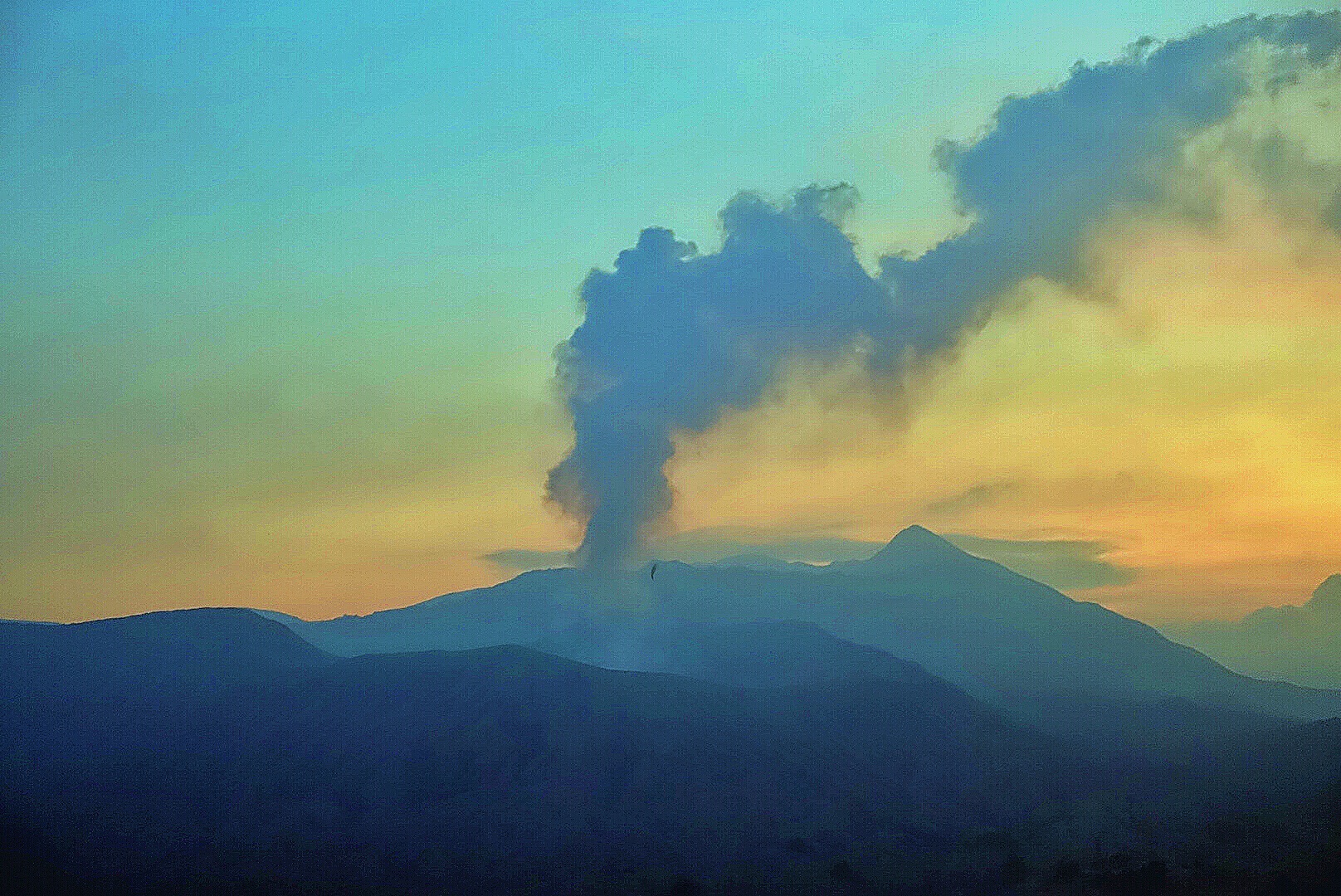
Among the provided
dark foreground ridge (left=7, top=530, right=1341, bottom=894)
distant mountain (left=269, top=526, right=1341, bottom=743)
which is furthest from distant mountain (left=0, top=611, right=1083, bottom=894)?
distant mountain (left=269, top=526, right=1341, bottom=743)

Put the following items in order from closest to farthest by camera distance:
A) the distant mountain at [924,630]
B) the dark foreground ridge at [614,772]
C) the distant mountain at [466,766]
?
1. the dark foreground ridge at [614,772]
2. the distant mountain at [466,766]
3. the distant mountain at [924,630]

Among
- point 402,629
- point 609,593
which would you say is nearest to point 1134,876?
point 609,593

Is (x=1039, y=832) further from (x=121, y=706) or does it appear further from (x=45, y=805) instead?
(x=121, y=706)

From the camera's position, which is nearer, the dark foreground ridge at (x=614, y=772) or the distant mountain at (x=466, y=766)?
the dark foreground ridge at (x=614, y=772)

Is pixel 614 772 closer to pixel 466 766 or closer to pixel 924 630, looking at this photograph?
pixel 466 766

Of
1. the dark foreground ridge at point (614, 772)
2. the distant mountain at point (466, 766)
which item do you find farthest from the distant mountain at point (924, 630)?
the distant mountain at point (466, 766)

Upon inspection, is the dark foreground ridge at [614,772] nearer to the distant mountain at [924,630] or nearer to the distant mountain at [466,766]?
the distant mountain at [466,766]

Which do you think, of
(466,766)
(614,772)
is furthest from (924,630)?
(466,766)
